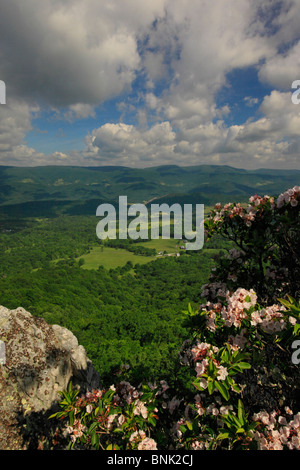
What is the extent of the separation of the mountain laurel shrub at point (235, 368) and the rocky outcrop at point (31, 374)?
12.9ft

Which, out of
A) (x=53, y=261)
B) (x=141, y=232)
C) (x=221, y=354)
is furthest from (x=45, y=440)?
(x=141, y=232)

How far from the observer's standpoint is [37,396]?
8609 millimetres

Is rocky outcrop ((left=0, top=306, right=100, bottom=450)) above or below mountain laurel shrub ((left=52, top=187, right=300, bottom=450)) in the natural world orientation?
below

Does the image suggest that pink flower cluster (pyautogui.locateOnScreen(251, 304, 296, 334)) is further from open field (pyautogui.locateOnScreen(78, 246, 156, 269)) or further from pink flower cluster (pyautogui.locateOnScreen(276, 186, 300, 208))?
open field (pyautogui.locateOnScreen(78, 246, 156, 269))

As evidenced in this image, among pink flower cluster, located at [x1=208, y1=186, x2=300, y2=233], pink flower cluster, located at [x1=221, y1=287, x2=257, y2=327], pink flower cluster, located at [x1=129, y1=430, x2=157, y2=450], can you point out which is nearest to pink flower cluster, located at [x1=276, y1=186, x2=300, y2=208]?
pink flower cluster, located at [x1=208, y1=186, x2=300, y2=233]

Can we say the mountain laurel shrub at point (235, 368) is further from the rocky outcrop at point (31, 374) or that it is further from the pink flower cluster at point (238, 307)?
the rocky outcrop at point (31, 374)

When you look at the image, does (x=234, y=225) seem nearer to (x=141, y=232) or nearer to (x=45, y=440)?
(x=45, y=440)

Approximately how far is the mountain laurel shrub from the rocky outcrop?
394cm

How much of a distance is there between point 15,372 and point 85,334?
3082 cm

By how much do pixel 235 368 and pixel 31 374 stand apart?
9.17 m

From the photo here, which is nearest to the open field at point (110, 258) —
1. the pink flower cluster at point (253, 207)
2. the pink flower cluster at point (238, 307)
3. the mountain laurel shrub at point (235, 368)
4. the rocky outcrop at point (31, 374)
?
the rocky outcrop at point (31, 374)

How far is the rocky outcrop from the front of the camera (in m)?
7.34

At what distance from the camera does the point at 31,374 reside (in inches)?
355

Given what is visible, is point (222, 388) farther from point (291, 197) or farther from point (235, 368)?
point (291, 197)
